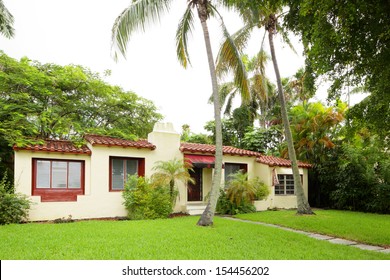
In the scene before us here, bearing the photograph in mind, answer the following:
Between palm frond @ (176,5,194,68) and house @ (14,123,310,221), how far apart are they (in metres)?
4.12

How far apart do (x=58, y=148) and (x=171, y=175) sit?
17.7 feet

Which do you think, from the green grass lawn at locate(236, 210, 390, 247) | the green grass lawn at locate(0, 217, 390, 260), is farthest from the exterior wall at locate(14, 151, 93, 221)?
the green grass lawn at locate(236, 210, 390, 247)

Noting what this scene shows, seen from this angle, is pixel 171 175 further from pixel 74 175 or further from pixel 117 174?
pixel 74 175

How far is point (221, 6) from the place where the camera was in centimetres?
1324

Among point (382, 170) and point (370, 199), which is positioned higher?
point (382, 170)

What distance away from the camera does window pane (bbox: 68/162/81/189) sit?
46.2ft

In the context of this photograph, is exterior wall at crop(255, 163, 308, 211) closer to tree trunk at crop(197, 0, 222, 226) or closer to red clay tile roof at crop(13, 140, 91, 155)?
tree trunk at crop(197, 0, 222, 226)

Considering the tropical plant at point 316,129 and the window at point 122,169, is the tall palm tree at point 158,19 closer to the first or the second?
the window at point 122,169

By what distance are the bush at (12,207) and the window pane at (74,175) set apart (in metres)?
2.21

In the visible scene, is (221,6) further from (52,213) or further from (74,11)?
(52,213)

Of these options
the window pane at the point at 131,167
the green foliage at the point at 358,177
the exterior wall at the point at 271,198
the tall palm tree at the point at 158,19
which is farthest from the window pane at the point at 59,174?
the green foliage at the point at 358,177

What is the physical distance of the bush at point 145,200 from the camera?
14.0 metres
